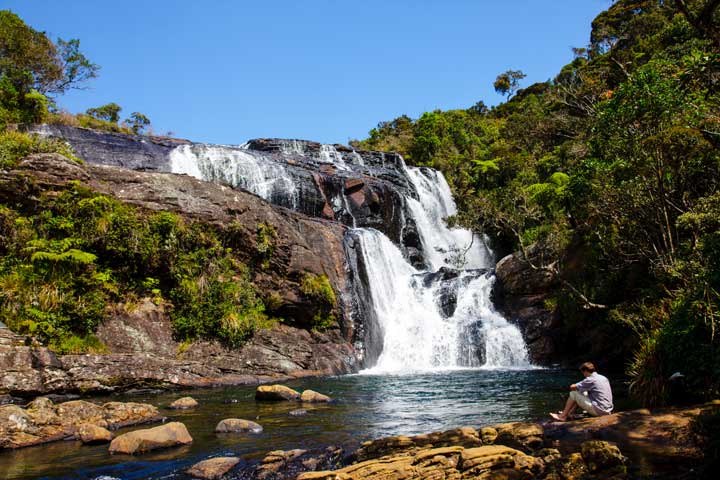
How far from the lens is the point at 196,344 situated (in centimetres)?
1698

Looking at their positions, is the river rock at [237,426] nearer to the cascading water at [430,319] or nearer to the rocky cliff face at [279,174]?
the cascading water at [430,319]

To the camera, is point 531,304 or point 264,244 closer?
point 264,244

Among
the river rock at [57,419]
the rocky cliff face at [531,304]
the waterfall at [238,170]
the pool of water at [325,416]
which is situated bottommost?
the pool of water at [325,416]

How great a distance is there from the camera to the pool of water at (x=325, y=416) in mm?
7562

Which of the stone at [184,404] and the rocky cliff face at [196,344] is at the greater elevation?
the rocky cliff face at [196,344]

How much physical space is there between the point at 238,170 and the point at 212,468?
72.1 ft

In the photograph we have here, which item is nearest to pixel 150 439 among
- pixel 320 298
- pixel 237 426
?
pixel 237 426

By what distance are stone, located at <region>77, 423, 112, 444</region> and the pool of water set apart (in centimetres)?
15

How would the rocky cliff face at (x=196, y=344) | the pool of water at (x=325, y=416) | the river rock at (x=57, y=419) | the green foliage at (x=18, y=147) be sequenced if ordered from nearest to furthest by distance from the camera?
the pool of water at (x=325, y=416) → the river rock at (x=57, y=419) → the rocky cliff face at (x=196, y=344) → the green foliage at (x=18, y=147)

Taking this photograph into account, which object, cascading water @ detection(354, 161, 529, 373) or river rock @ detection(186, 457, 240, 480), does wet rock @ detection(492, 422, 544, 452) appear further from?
cascading water @ detection(354, 161, 529, 373)

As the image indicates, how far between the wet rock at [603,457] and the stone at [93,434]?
7.43 metres

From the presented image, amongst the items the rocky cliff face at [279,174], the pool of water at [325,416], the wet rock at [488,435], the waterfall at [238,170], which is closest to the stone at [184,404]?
the pool of water at [325,416]

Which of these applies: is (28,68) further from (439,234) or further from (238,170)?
(439,234)

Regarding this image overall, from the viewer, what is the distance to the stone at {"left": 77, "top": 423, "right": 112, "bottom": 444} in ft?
28.2
